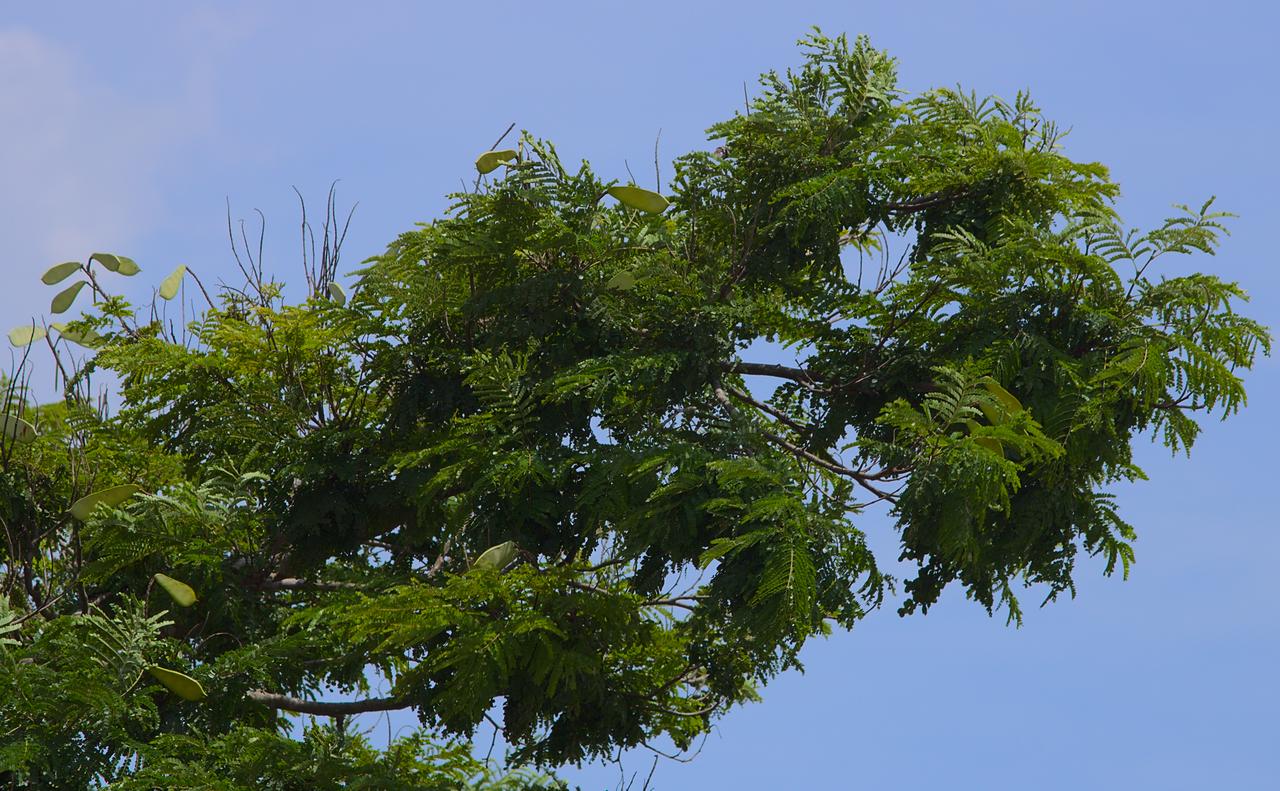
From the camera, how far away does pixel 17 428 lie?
10062 mm

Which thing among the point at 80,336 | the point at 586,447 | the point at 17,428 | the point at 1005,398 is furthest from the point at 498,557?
the point at 80,336

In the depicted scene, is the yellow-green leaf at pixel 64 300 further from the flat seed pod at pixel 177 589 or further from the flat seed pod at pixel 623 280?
the flat seed pod at pixel 623 280

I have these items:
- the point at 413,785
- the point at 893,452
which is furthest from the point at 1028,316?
the point at 413,785

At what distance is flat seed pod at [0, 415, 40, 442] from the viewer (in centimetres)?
1002

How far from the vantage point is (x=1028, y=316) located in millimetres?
8781

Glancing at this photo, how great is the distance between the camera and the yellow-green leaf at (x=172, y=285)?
36.9 feet

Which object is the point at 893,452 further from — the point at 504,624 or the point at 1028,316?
the point at 504,624

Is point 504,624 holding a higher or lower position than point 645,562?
lower

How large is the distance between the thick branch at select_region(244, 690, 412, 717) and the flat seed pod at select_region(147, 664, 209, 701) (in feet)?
2.55

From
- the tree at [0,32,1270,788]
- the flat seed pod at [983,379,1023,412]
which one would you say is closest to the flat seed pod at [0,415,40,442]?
the tree at [0,32,1270,788]

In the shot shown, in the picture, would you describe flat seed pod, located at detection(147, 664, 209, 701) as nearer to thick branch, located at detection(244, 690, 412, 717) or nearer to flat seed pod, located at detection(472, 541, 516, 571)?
thick branch, located at detection(244, 690, 412, 717)

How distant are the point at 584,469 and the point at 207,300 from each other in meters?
3.98

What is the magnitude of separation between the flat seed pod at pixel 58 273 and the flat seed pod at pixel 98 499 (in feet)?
7.74

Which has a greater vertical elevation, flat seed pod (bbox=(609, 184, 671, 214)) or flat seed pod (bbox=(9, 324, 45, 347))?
flat seed pod (bbox=(9, 324, 45, 347))
